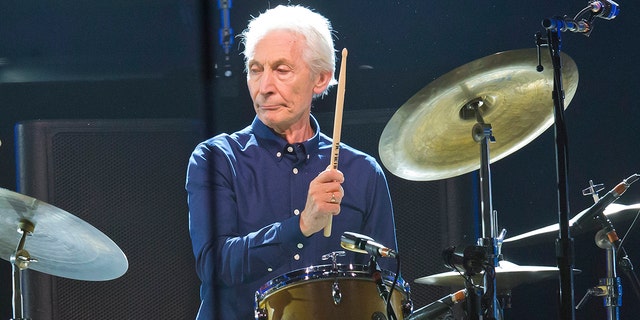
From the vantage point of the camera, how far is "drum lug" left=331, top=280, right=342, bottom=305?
2.66 meters

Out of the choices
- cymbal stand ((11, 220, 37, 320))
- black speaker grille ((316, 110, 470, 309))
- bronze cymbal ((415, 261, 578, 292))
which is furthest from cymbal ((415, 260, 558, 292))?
cymbal stand ((11, 220, 37, 320))

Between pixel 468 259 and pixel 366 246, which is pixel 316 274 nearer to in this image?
pixel 366 246

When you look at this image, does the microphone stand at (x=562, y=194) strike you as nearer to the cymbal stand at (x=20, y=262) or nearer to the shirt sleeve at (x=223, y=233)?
the shirt sleeve at (x=223, y=233)

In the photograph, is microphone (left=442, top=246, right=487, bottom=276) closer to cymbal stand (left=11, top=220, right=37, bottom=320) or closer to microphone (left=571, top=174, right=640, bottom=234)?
microphone (left=571, top=174, right=640, bottom=234)

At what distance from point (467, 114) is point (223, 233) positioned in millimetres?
877

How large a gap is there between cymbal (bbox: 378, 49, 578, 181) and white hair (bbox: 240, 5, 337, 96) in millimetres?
462

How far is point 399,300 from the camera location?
2.80 metres

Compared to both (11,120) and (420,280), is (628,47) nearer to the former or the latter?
(420,280)

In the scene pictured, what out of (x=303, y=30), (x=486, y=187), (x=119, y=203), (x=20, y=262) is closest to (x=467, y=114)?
(x=486, y=187)

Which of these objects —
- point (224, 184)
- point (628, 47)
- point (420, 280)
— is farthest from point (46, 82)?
point (628, 47)

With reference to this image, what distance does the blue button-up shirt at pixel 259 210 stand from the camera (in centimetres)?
298

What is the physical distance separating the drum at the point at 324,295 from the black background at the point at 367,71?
141cm

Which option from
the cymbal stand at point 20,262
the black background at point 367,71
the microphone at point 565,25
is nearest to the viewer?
the microphone at point 565,25

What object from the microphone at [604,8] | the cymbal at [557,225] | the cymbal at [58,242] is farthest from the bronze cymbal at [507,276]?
the cymbal at [58,242]
